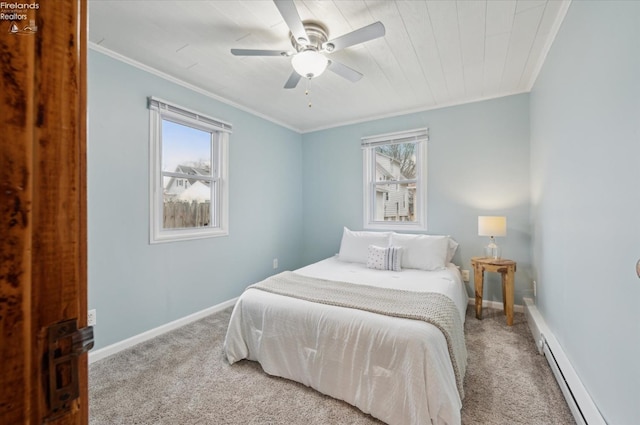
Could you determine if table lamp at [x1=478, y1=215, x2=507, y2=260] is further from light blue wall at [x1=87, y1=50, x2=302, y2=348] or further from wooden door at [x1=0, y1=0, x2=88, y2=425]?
wooden door at [x1=0, y1=0, x2=88, y2=425]

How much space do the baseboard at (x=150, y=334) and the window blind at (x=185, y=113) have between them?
205 centimetres

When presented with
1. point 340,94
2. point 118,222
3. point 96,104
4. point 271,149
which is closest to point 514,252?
point 340,94

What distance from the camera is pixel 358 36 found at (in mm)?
1720

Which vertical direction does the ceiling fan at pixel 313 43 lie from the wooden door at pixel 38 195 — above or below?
above

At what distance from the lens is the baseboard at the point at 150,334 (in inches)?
85.8

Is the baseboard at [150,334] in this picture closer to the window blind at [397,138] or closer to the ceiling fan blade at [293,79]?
the ceiling fan blade at [293,79]

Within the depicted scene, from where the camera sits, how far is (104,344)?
7.23 ft

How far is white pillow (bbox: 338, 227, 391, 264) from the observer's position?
333 centimetres

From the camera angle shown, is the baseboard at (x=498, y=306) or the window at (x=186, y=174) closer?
the window at (x=186, y=174)

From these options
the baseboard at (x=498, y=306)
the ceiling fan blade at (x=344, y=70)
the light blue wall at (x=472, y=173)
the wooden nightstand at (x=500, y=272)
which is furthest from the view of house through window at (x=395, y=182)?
the ceiling fan blade at (x=344, y=70)

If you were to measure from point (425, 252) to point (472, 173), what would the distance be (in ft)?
3.80

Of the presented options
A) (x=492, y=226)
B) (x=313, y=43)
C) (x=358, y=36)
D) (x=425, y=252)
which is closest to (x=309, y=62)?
(x=313, y=43)

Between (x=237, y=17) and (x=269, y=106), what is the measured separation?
161 cm

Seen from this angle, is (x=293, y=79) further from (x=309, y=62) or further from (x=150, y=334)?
(x=150, y=334)
